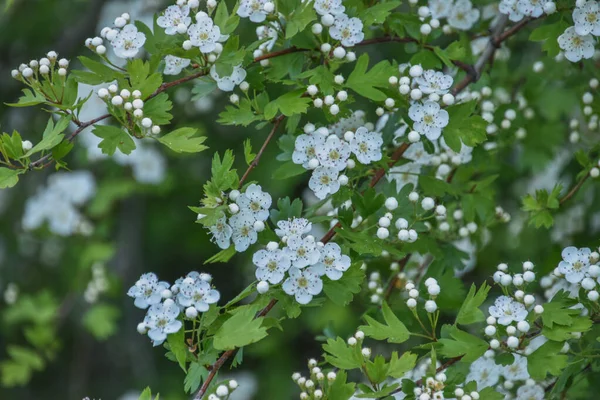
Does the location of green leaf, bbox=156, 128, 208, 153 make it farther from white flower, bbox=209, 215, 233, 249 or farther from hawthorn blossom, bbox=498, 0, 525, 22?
hawthorn blossom, bbox=498, 0, 525, 22

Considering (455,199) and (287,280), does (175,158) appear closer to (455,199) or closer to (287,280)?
(455,199)

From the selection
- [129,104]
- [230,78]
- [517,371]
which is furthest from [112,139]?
[517,371]

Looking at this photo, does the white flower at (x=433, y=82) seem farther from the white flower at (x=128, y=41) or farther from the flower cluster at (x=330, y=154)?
the white flower at (x=128, y=41)

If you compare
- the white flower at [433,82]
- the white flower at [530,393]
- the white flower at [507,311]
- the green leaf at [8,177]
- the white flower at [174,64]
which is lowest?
the white flower at [530,393]

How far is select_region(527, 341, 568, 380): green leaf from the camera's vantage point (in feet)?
6.63

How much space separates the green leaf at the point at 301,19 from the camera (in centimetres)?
207

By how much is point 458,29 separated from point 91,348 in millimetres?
3326

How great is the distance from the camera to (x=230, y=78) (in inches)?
86.7

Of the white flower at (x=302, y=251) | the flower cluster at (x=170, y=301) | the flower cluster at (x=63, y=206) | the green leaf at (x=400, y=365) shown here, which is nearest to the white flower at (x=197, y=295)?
→ the flower cluster at (x=170, y=301)

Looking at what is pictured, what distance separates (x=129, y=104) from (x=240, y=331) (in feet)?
2.02

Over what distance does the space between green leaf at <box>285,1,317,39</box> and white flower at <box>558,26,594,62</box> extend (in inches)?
30.6

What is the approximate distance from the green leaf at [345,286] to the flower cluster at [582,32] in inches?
36.3

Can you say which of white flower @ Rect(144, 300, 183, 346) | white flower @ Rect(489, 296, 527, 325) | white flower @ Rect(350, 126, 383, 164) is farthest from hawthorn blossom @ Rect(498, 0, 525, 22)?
white flower @ Rect(144, 300, 183, 346)

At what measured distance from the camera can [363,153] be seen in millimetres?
2131
